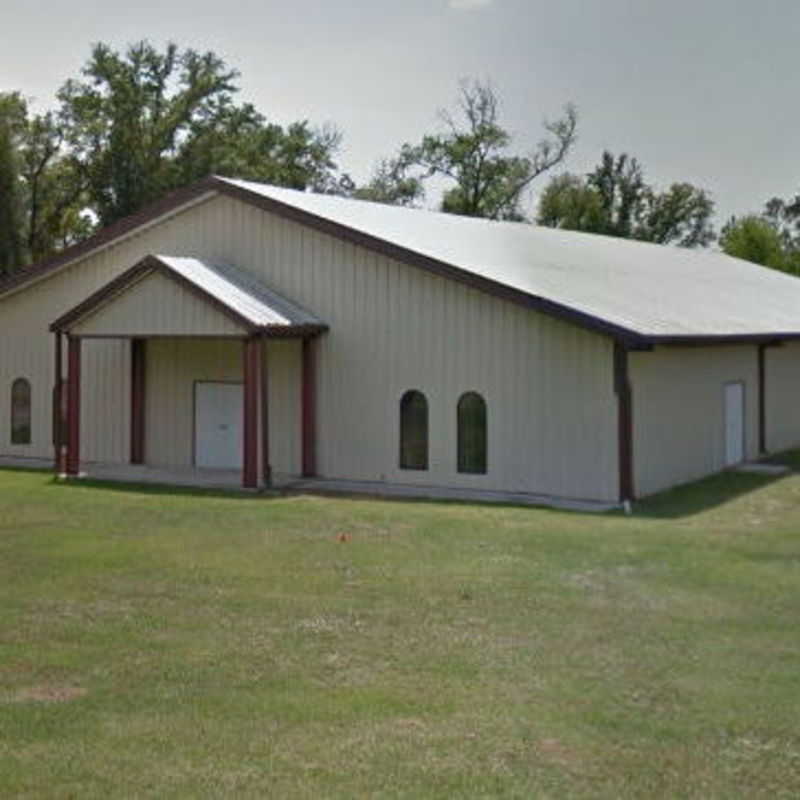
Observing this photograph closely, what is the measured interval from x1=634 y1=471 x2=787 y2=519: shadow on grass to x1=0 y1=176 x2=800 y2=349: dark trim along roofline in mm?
2353

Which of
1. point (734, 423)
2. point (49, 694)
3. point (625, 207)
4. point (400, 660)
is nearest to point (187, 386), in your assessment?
point (734, 423)

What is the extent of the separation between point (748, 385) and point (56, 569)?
651 inches

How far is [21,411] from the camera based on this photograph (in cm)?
2594

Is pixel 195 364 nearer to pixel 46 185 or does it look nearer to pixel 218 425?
pixel 218 425

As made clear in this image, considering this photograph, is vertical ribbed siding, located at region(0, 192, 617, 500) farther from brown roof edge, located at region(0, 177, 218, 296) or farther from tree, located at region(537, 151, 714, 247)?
tree, located at region(537, 151, 714, 247)

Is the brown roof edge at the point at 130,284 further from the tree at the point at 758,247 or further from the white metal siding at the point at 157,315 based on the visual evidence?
the tree at the point at 758,247

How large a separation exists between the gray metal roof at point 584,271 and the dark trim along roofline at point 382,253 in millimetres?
101

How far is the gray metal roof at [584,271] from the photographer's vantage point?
20.5 metres

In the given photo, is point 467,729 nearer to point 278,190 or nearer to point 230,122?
point 278,190

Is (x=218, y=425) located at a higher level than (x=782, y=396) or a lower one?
lower

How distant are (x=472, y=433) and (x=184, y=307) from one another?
17.5 feet

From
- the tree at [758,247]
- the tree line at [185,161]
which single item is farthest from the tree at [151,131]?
the tree at [758,247]

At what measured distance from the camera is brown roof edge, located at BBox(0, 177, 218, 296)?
78.2 ft

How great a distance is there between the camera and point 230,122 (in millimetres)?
61875
